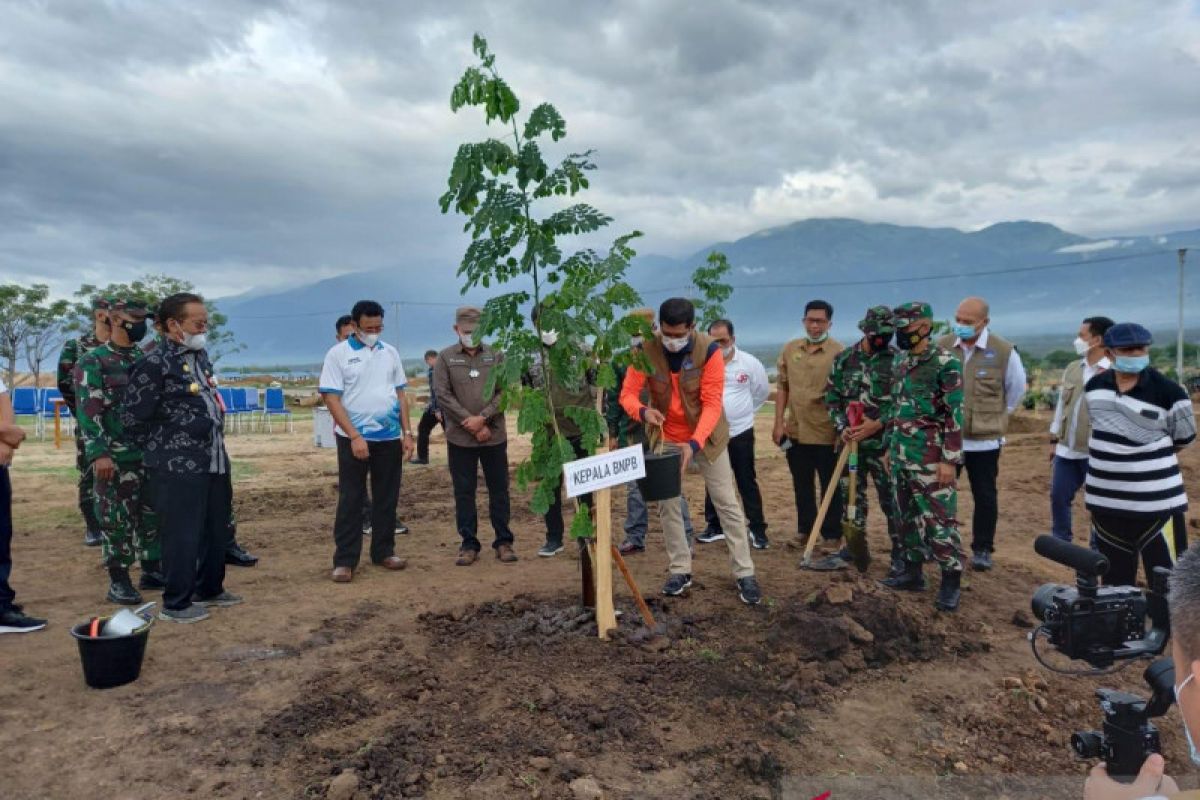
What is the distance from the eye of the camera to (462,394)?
620 centimetres

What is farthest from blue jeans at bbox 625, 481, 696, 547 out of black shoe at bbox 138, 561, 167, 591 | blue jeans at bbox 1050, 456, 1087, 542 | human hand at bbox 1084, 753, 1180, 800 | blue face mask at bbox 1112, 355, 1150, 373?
human hand at bbox 1084, 753, 1180, 800

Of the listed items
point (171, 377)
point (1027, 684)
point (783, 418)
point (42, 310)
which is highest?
point (42, 310)

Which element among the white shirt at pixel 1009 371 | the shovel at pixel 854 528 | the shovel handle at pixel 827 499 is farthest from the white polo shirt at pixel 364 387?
the white shirt at pixel 1009 371

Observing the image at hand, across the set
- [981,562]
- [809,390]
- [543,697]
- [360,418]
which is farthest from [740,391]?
[543,697]

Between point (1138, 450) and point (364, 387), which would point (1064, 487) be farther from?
point (364, 387)

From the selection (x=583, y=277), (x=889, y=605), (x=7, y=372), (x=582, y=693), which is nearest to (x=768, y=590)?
(x=889, y=605)

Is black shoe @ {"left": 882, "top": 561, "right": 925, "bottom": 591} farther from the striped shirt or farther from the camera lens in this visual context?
the camera lens

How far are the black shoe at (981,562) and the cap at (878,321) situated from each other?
2.08 metres

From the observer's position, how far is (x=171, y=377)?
4.68 metres

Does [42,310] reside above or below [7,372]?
above

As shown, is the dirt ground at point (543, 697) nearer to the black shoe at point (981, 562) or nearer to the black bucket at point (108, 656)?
the black bucket at point (108, 656)

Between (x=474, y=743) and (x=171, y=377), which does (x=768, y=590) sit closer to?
(x=474, y=743)

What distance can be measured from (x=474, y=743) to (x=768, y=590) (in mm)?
2744

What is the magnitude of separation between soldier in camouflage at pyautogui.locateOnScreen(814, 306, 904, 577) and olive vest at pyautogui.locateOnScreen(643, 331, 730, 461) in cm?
120
